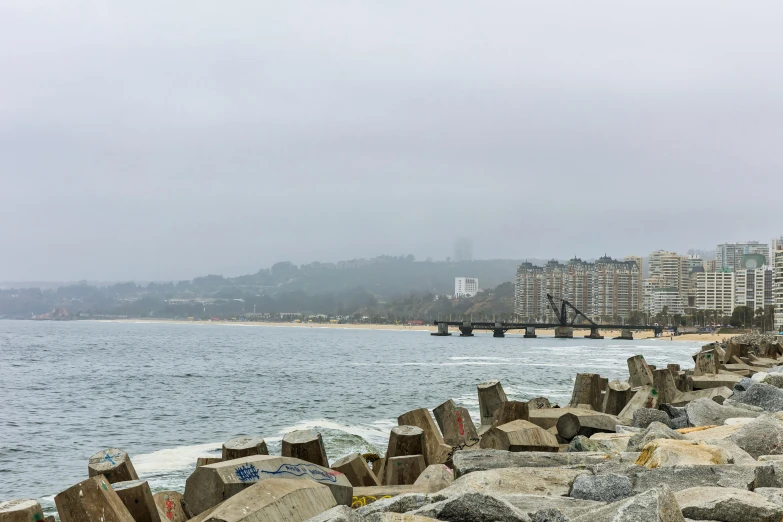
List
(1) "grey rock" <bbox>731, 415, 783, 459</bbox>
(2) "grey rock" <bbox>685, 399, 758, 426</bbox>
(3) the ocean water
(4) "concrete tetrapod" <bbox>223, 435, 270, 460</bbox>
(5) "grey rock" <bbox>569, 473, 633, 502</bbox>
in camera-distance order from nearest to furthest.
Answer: (5) "grey rock" <bbox>569, 473, 633, 502</bbox>
(4) "concrete tetrapod" <bbox>223, 435, 270, 460</bbox>
(1) "grey rock" <bbox>731, 415, 783, 459</bbox>
(2) "grey rock" <bbox>685, 399, 758, 426</bbox>
(3) the ocean water

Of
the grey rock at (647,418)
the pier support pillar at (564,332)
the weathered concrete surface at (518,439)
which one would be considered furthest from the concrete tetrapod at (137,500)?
the pier support pillar at (564,332)

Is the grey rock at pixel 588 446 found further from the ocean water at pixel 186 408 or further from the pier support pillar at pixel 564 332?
the pier support pillar at pixel 564 332

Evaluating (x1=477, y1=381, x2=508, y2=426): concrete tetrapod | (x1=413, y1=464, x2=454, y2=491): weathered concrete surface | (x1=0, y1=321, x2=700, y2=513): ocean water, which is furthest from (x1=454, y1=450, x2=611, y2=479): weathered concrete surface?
(x1=0, y1=321, x2=700, y2=513): ocean water

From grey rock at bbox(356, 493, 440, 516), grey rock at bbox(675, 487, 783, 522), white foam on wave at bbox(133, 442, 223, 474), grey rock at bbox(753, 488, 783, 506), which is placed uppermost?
grey rock at bbox(675, 487, 783, 522)

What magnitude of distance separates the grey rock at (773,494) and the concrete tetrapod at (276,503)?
8.58 feet

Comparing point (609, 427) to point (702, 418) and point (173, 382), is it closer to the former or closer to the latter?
point (702, 418)

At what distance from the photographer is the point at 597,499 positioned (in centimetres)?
478

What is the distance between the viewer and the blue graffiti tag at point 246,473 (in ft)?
17.0

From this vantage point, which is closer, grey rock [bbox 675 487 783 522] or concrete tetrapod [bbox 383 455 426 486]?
grey rock [bbox 675 487 783 522]

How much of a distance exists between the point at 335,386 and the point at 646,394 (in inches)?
924

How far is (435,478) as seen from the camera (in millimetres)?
6242

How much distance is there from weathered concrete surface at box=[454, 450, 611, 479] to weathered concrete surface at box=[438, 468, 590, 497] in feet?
1.69

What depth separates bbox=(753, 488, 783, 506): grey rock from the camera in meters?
4.24

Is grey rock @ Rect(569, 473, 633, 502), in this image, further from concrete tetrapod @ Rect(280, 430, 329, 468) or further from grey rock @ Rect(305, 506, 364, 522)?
concrete tetrapod @ Rect(280, 430, 329, 468)
